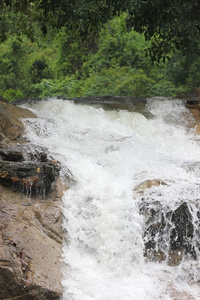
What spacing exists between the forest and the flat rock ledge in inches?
129

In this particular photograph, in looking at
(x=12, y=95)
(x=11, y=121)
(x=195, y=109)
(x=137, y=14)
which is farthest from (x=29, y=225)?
(x=12, y=95)

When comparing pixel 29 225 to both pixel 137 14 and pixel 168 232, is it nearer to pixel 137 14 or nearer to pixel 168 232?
pixel 168 232

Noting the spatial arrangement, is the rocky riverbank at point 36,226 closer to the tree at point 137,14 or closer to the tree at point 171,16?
the tree at point 137,14

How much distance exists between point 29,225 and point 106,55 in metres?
15.6

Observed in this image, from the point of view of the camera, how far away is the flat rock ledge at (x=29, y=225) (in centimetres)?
510

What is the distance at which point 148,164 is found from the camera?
8398mm

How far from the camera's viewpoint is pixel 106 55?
66.4 feet

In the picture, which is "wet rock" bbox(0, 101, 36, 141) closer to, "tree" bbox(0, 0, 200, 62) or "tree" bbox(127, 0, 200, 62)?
"tree" bbox(0, 0, 200, 62)

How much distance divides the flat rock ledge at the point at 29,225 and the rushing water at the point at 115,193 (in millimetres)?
219

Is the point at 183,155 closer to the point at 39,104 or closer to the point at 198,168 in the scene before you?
the point at 198,168

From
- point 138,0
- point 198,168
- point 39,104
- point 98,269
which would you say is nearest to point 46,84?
point 39,104

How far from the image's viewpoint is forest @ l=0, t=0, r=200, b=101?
916cm

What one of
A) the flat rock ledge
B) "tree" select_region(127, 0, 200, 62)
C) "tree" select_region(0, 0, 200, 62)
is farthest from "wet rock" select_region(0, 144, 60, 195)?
"tree" select_region(127, 0, 200, 62)

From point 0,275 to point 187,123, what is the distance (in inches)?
317
